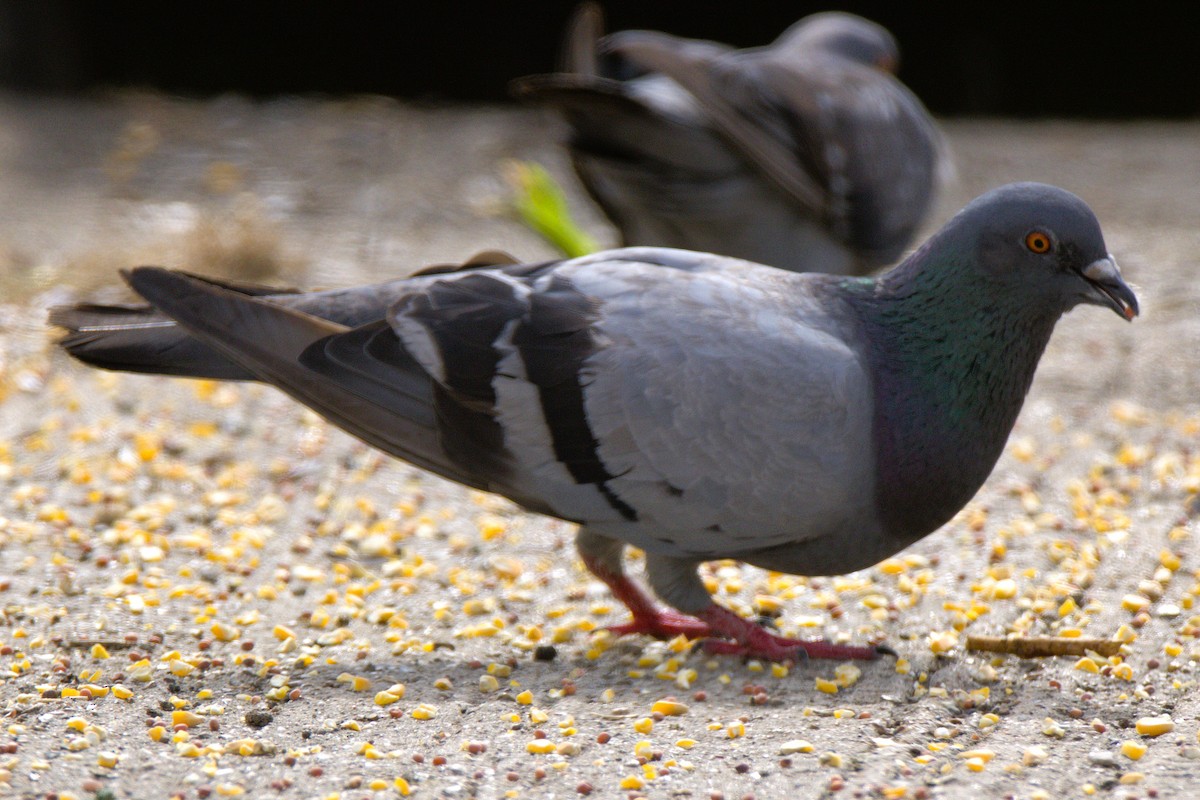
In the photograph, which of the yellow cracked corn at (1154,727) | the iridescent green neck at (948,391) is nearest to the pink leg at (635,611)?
the iridescent green neck at (948,391)

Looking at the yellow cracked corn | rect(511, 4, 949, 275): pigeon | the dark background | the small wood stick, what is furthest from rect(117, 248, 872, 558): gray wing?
the dark background

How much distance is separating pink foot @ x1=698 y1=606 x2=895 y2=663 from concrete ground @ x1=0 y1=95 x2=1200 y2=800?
45mm

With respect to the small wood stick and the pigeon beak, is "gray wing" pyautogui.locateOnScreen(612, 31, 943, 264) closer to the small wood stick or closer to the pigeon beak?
the pigeon beak

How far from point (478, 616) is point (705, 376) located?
1.14 metres

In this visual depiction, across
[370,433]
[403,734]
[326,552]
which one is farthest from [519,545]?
[403,734]

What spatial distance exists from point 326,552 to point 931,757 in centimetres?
216

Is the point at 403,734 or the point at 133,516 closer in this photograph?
the point at 403,734

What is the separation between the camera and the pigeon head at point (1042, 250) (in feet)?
10.3

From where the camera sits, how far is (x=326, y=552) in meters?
4.27

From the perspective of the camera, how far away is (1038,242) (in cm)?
317

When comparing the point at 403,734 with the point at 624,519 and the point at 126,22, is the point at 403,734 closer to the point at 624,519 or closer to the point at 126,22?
the point at 624,519

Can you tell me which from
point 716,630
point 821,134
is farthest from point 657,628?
point 821,134

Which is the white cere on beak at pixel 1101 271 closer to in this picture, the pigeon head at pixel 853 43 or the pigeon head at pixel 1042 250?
the pigeon head at pixel 1042 250

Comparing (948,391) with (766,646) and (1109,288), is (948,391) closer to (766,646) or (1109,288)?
(1109,288)
